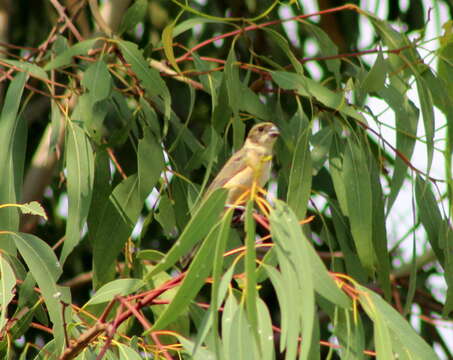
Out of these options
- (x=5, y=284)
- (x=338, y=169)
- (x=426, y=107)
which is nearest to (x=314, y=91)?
(x=338, y=169)

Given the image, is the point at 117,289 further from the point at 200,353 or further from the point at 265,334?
the point at 265,334

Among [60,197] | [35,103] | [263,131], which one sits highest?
[263,131]

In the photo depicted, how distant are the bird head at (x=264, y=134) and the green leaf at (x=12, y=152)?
1009 mm

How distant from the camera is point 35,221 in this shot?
16.8 feet

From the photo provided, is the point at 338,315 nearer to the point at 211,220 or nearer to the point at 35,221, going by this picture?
the point at 211,220

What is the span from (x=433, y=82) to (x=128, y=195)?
1.29 meters

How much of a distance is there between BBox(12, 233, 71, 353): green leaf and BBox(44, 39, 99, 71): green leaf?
79 centimetres

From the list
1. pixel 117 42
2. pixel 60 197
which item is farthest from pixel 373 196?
pixel 60 197

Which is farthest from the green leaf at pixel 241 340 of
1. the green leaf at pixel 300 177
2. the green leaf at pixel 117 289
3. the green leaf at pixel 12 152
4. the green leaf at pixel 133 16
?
the green leaf at pixel 133 16

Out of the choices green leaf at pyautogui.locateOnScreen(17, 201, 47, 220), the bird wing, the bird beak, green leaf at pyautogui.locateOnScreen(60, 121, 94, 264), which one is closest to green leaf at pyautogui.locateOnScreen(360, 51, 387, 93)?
the bird beak

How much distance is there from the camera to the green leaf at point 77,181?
3.09 m

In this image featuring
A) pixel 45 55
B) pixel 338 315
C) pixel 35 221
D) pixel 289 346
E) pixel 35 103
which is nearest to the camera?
pixel 289 346

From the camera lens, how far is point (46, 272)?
2838mm

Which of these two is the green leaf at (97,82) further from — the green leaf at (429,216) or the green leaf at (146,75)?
the green leaf at (429,216)
